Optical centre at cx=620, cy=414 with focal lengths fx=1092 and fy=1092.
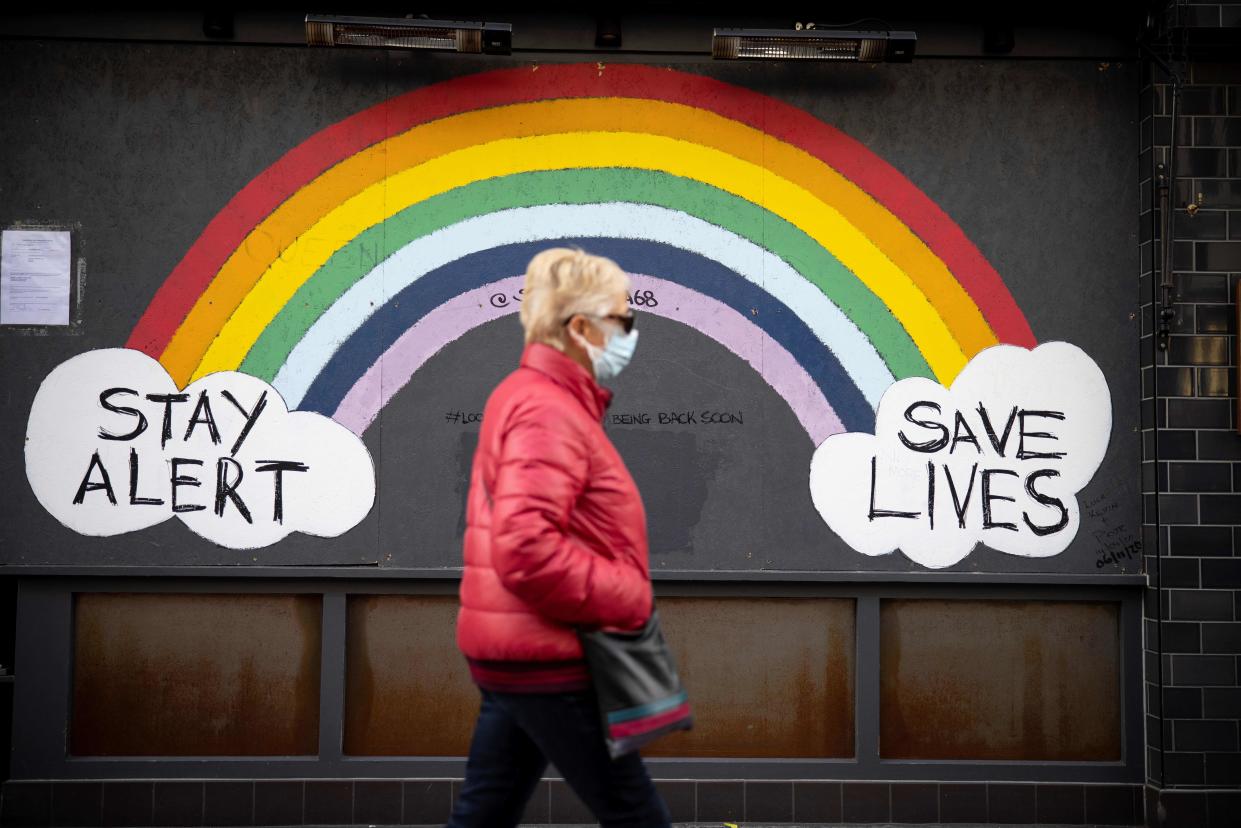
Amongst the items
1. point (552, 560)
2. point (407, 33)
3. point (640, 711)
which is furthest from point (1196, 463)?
point (407, 33)

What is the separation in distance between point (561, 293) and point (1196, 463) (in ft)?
11.2

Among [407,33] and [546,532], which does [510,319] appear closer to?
[407,33]

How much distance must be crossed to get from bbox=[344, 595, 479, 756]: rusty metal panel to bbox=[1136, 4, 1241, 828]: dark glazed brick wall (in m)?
3.08

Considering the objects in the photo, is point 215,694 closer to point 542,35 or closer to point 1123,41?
point 542,35

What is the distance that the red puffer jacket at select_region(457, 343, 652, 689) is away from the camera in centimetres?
243

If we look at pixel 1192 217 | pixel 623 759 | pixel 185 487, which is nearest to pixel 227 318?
pixel 185 487

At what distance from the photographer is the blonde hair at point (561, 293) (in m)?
2.73

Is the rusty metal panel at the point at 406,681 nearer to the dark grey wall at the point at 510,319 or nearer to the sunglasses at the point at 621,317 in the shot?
the dark grey wall at the point at 510,319

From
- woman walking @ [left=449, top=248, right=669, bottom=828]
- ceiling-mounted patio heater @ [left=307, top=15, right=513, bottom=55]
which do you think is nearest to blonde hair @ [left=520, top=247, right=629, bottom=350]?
woman walking @ [left=449, top=248, right=669, bottom=828]

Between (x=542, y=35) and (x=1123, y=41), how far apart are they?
2.65 metres
